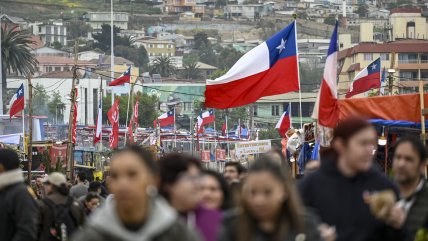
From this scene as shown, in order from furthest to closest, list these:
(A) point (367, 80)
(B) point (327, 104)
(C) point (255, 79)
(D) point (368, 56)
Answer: (D) point (368, 56)
(A) point (367, 80)
(C) point (255, 79)
(B) point (327, 104)

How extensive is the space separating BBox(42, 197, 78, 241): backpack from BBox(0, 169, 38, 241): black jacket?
172cm

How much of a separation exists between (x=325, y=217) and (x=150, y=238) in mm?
2061

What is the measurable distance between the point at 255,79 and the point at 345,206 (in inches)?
531

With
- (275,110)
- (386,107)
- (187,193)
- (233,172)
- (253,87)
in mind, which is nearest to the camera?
(187,193)

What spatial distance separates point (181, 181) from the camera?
9273 millimetres

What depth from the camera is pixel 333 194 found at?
9953mm

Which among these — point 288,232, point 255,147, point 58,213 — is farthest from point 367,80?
point 288,232

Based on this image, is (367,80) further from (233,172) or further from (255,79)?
(233,172)

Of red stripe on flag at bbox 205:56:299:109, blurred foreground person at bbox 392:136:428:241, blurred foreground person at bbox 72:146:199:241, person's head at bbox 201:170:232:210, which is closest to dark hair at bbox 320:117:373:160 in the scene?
person's head at bbox 201:170:232:210

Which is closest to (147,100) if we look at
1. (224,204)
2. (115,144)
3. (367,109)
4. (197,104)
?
(197,104)

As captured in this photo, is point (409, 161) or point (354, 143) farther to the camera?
point (409, 161)

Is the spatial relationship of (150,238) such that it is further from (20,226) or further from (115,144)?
(115,144)

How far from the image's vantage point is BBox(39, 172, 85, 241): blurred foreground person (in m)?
14.2

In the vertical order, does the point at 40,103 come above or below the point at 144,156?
above
